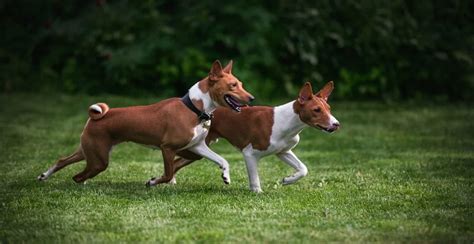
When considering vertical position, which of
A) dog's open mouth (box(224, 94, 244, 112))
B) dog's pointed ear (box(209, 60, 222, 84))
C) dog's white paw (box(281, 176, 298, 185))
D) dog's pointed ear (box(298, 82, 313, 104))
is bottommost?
dog's white paw (box(281, 176, 298, 185))

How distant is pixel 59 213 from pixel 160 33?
965 cm

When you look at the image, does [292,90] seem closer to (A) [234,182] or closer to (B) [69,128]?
(B) [69,128]

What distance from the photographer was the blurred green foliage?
52.1ft

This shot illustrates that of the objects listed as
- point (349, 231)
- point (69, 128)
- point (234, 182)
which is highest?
point (349, 231)

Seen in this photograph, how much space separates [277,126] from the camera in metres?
7.83

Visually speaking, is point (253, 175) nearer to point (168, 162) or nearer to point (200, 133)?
point (200, 133)

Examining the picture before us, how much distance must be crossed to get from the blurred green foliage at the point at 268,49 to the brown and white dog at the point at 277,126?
298 inches

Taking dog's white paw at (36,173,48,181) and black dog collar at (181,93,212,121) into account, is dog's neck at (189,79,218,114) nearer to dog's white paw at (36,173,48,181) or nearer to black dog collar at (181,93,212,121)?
black dog collar at (181,93,212,121)

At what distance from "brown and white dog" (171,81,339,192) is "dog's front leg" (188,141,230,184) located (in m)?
0.22

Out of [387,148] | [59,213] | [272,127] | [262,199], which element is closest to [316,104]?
[272,127]

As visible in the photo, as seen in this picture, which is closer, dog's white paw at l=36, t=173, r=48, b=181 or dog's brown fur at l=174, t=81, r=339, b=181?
dog's brown fur at l=174, t=81, r=339, b=181

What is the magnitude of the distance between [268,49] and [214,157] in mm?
8350

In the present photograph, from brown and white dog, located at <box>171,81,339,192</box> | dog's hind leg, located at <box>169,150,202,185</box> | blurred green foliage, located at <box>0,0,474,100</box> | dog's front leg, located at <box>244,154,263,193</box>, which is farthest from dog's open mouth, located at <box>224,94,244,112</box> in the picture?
blurred green foliage, located at <box>0,0,474,100</box>

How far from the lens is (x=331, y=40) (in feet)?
53.8
